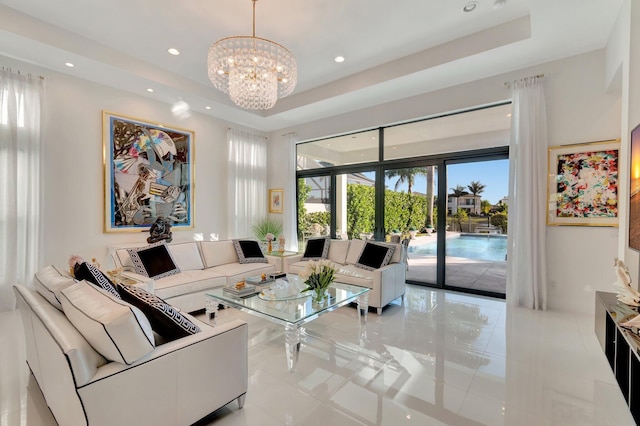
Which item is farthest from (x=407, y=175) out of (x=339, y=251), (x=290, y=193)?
(x=290, y=193)

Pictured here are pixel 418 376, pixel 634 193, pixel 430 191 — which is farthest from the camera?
pixel 430 191

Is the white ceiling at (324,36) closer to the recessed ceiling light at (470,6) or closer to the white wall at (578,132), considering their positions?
the recessed ceiling light at (470,6)

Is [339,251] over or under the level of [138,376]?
over

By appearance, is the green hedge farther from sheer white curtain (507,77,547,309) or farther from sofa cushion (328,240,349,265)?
sheer white curtain (507,77,547,309)

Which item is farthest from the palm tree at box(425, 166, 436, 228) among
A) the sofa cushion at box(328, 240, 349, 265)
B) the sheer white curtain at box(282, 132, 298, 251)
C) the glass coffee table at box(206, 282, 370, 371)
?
the sheer white curtain at box(282, 132, 298, 251)

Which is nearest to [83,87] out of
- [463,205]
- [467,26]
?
[467,26]

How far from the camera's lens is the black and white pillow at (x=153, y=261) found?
12.1ft

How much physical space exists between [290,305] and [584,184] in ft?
13.1

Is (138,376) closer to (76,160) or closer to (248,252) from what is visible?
(248,252)

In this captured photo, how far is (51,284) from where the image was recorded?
1.94m

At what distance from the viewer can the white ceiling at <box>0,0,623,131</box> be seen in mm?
3184

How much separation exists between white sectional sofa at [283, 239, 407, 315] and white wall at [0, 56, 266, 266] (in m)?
3.09

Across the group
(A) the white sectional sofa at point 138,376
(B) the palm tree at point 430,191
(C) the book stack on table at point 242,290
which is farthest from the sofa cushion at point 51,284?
(B) the palm tree at point 430,191

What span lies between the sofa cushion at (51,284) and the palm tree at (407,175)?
15.9 ft
